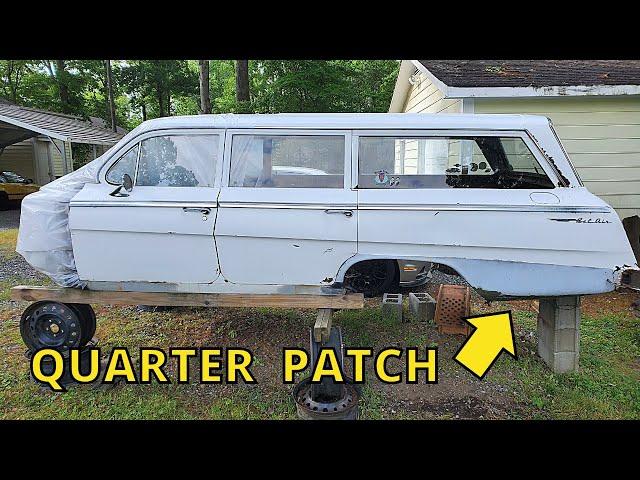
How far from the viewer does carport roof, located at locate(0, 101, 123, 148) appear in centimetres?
1432

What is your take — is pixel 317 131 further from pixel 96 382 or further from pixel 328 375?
pixel 96 382

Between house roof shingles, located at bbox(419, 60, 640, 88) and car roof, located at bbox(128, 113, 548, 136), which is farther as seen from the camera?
house roof shingles, located at bbox(419, 60, 640, 88)

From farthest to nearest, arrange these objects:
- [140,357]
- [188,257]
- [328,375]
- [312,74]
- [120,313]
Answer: [312,74], [120,313], [140,357], [188,257], [328,375]

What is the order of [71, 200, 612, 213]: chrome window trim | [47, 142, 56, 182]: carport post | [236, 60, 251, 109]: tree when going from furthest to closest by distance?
1. [47, 142, 56, 182]: carport post
2. [236, 60, 251, 109]: tree
3. [71, 200, 612, 213]: chrome window trim

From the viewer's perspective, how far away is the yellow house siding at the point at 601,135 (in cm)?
708

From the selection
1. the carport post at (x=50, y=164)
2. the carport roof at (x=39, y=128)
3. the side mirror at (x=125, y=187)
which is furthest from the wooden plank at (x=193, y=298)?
the carport post at (x=50, y=164)

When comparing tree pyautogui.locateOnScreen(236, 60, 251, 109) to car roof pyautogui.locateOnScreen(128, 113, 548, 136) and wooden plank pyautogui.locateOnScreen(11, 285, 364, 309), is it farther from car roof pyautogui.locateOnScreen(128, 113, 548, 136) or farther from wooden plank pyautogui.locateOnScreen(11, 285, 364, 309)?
wooden plank pyautogui.locateOnScreen(11, 285, 364, 309)

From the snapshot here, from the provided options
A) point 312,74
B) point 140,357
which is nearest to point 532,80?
point 140,357

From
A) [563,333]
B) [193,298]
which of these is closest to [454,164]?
[563,333]

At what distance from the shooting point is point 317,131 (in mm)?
3953

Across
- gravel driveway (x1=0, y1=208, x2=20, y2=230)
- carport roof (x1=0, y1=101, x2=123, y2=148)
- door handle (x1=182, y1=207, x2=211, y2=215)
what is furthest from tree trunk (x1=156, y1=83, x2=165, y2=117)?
door handle (x1=182, y1=207, x2=211, y2=215)

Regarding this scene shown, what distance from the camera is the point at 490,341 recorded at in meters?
4.42

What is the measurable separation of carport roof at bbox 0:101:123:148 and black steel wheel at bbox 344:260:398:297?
13.5m

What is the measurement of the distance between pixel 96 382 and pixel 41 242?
135 centimetres
